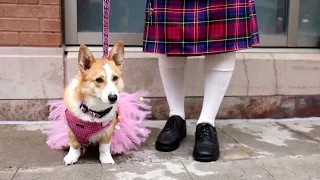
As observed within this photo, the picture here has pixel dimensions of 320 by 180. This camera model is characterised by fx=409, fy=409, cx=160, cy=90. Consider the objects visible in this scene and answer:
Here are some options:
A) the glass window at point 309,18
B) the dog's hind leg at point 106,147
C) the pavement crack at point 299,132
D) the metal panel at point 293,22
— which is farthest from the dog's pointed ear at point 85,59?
the glass window at point 309,18

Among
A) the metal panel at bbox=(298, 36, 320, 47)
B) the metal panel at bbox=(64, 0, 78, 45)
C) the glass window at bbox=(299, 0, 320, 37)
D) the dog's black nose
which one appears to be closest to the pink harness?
the dog's black nose

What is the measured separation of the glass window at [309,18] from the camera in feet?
11.5

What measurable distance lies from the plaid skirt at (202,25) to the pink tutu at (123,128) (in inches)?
17.4

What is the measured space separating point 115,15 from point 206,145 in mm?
1431

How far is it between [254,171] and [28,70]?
1.73 meters

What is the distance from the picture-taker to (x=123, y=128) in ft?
8.11

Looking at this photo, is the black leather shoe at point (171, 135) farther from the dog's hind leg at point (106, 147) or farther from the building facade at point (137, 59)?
the building facade at point (137, 59)

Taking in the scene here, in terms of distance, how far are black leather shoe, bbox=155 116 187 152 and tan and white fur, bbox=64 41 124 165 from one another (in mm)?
345

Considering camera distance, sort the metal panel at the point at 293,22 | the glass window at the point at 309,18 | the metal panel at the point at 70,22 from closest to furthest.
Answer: the metal panel at the point at 70,22 < the metal panel at the point at 293,22 < the glass window at the point at 309,18

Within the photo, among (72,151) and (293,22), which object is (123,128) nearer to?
(72,151)

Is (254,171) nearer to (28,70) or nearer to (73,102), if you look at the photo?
(73,102)

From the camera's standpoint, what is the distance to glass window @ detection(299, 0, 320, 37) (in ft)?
11.5

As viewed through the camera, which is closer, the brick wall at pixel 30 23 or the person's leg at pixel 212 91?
the person's leg at pixel 212 91

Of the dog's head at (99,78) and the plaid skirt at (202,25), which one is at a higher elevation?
the plaid skirt at (202,25)
